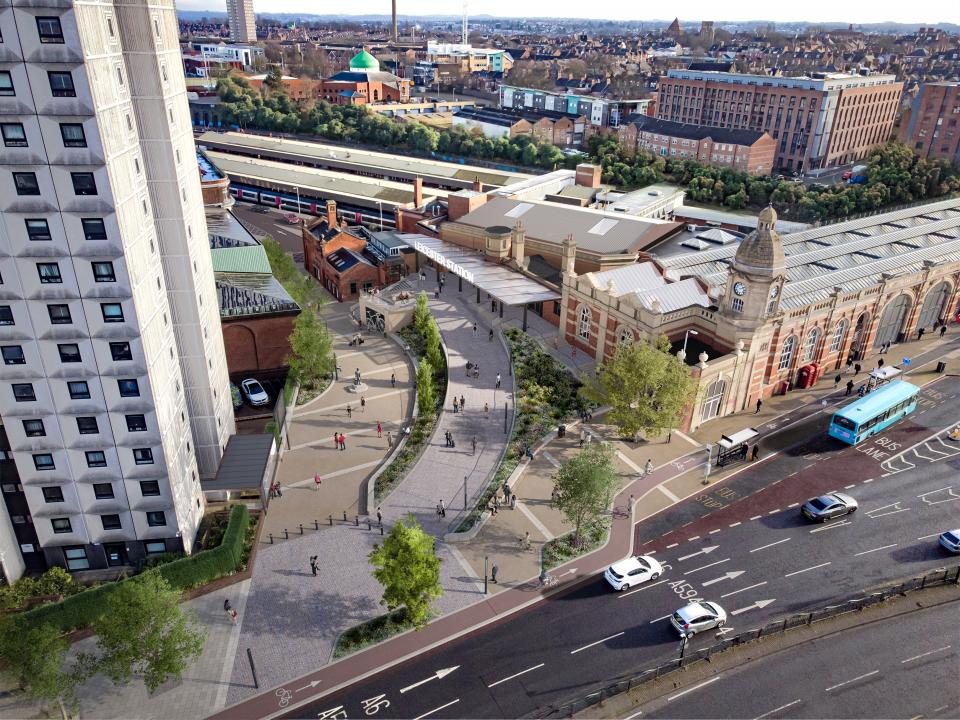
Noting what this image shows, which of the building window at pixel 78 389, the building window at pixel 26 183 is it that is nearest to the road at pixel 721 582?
the building window at pixel 78 389

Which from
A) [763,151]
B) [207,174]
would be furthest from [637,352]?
[763,151]

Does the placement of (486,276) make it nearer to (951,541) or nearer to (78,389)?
(78,389)

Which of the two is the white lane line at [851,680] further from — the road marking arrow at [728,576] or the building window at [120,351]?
the building window at [120,351]

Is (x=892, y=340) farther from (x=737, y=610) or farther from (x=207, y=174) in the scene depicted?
(x=207, y=174)

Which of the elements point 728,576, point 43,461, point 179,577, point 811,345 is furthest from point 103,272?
point 811,345

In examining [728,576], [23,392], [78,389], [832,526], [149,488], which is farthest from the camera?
[832,526]

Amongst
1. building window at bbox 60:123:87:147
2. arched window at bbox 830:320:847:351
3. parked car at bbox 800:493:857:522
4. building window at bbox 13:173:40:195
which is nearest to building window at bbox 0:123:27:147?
building window at bbox 13:173:40:195
